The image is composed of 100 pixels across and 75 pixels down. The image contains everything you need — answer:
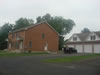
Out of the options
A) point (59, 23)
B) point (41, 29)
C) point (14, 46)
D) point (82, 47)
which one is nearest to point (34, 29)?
point (41, 29)

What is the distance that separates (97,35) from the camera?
45.3 meters

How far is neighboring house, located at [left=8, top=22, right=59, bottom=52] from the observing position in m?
40.4

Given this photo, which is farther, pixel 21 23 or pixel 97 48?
pixel 21 23

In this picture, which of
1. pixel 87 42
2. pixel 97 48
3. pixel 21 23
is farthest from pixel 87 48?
pixel 21 23

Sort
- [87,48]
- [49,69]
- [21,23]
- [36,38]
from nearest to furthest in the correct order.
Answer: [49,69]
[36,38]
[87,48]
[21,23]

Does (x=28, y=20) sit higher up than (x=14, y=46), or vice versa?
(x=28, y=20)

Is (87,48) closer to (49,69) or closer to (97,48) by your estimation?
(97,48)

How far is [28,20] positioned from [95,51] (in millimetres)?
41036

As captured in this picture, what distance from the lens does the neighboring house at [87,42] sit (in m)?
43.6

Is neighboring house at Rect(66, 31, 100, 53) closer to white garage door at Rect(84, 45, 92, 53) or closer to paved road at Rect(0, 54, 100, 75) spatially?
white garage door at Rect(84, 45, 92, 53)

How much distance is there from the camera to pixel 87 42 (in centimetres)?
4597

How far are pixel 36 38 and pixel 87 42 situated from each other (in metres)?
14.5

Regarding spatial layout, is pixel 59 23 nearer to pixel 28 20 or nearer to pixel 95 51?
pixel 28 20

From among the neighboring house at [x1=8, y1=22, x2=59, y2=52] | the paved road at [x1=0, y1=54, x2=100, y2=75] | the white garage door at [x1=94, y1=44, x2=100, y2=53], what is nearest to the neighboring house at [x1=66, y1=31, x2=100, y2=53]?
the white garage door at [x1=94, y1=44, x2=100, y2=53]
